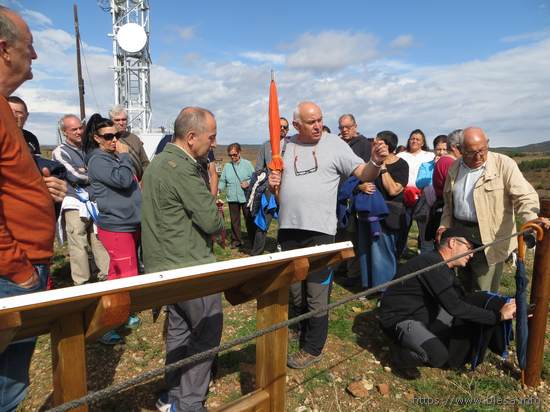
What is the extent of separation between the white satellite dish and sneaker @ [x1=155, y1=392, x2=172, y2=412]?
2512 centimetres

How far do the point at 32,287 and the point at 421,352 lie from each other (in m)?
2.90

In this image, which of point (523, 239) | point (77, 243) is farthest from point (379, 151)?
point (77, 243)

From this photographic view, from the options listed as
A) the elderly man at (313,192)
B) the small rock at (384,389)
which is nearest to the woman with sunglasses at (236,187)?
the elderly man at (313,192)

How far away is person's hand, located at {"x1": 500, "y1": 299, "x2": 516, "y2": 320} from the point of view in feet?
10.5

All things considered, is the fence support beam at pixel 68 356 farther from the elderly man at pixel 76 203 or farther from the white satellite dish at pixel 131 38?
the white satellite dish at pixel 131 38

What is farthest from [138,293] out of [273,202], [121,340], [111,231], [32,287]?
[273,202]

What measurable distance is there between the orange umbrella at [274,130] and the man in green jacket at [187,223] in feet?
3.76

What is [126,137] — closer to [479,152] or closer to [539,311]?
[479,152]

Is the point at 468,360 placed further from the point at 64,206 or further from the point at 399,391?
the point at 64,206

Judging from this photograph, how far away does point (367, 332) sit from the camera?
4.36 meters

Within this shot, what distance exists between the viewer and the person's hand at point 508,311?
3.21 meters

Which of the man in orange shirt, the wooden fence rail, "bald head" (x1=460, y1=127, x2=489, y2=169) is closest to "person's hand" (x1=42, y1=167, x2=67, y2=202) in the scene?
the man in orange shirt

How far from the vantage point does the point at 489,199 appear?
3633 mm

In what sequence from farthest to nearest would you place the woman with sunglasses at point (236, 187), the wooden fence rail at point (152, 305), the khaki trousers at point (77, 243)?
the woman with sunglasses at point (236, 187) → the khaki trousers at point (77, 243) → the wooden fence rail at point (152, 305)
